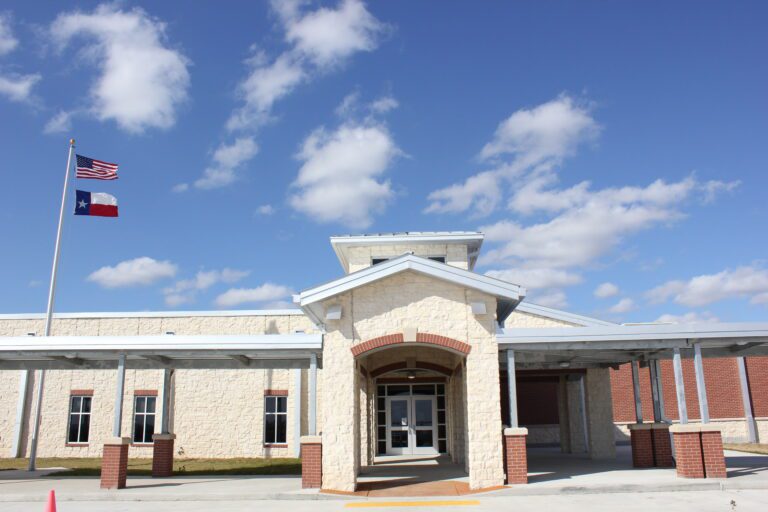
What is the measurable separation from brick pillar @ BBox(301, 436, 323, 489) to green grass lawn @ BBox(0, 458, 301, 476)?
4.69 metres

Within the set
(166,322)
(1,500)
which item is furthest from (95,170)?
(1,500)

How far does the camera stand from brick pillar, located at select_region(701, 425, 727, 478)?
13781mm

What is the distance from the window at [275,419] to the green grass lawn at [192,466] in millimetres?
1029

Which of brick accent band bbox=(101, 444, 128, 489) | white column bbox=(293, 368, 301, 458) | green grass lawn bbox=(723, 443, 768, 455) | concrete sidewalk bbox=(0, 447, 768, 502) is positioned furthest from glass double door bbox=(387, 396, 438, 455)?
green grass lawn bbox=(723, 443, 768, 455)

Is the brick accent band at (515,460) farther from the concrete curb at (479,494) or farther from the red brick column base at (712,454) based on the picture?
the red brick column base at (712,454)

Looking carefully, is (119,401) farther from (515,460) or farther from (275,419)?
(275,419)

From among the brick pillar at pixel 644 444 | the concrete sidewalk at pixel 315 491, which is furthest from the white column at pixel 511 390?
the brick pillar at pixel 644 444

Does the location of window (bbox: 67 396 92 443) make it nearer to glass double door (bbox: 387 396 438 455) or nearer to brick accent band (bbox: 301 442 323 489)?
glass double door (bbox: 387 396 438 455)

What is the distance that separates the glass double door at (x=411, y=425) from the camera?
23.6 m

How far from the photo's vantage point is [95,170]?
23.2 m

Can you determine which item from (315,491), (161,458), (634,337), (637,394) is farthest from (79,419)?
(634,337)

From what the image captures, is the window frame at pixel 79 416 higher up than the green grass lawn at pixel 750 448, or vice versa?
the window frame at pixel 79 416

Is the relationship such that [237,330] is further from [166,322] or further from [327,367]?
[327,367]

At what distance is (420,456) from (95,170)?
15558mm
